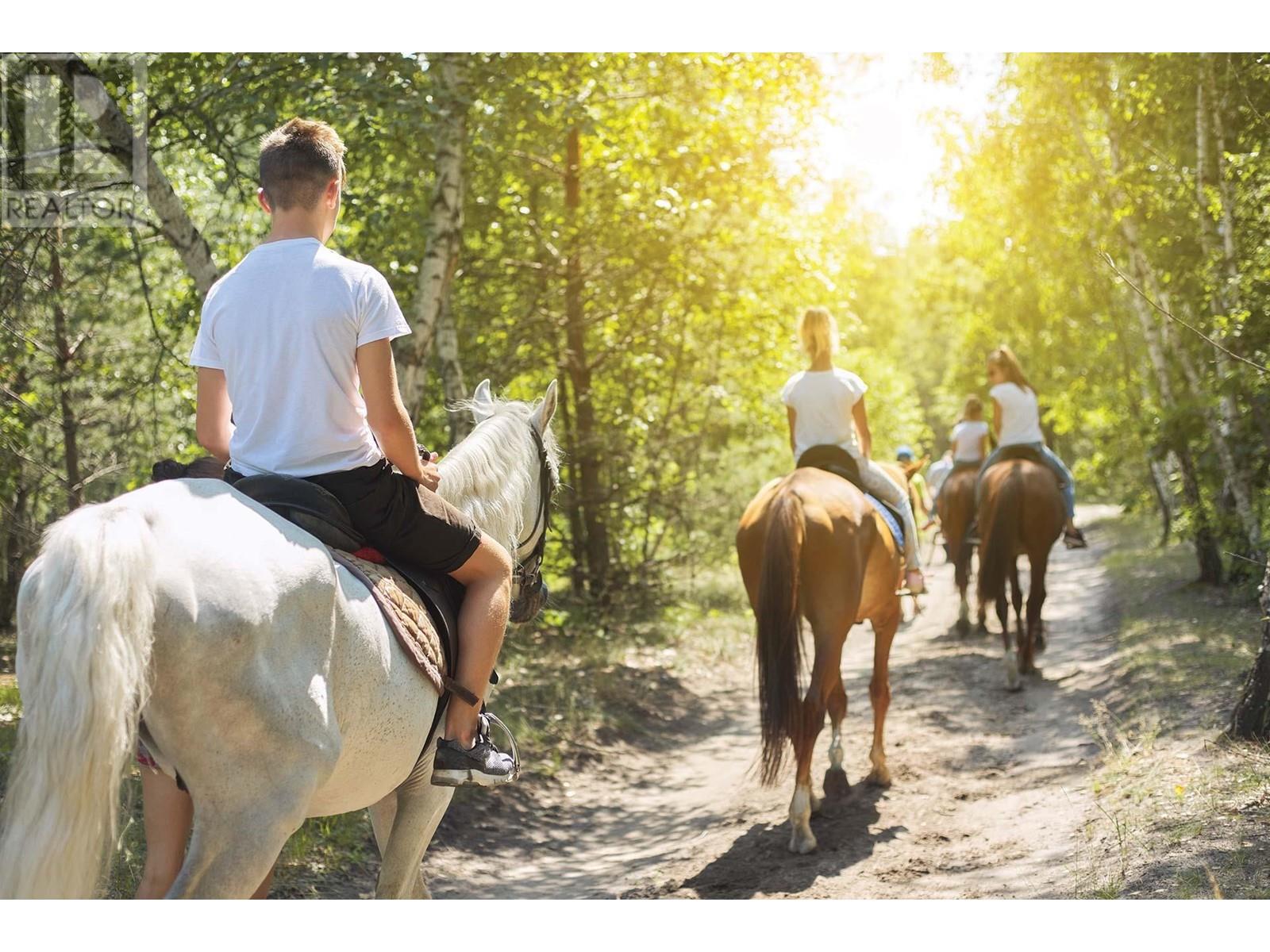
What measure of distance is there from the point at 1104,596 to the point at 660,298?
25.6 ft

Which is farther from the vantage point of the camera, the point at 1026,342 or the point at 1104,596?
the point at 1026,342

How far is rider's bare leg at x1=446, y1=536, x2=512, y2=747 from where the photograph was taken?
140 inches

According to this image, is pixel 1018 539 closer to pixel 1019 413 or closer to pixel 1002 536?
pixel 1002 536

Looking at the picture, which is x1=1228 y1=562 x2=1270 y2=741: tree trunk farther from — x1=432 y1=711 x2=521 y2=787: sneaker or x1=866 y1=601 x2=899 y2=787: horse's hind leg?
x1=432 y1=711 x2=521 y2=787: sneaker

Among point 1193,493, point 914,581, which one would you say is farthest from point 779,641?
point 1193,493

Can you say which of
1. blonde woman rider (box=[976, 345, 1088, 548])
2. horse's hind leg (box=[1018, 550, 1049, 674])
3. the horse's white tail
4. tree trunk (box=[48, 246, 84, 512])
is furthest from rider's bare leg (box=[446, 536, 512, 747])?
blonde woman rider (box=[976, 345, 1088, 548])

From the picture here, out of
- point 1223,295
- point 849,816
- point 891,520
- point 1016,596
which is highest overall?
point 1223,295

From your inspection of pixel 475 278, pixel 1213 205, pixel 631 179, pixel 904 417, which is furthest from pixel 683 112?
pixel 904 417

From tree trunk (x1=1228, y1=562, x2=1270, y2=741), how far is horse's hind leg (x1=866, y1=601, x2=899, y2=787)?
2006mm

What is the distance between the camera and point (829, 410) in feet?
22.8

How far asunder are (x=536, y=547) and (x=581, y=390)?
849cm

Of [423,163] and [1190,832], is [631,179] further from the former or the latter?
[1190,832]

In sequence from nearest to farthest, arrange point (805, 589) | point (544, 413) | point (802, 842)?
point (544, 413)
point (802, 842)
point (805, 589)

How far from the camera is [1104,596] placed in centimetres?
1531
